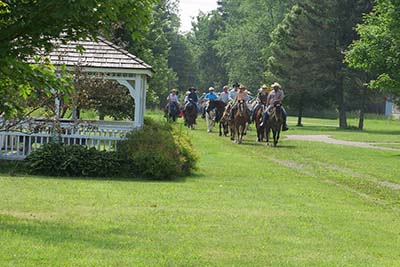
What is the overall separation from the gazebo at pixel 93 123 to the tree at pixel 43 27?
10.1m

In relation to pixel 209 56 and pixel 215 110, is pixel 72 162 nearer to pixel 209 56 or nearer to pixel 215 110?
pixel 215 110

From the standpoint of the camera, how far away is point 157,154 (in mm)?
19734

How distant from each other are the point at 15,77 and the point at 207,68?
117 m

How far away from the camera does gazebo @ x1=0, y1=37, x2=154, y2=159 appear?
2123 cm

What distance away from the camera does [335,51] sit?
5603 cm

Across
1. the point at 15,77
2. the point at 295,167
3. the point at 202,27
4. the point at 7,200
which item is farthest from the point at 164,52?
the point at 202,27

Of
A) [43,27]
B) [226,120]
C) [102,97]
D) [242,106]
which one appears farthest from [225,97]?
[43,27]

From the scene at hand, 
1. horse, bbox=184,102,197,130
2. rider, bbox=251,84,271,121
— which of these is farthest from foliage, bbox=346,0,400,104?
horse, bbox=184,102,197,130

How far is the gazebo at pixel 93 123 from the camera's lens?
21234 millimetres

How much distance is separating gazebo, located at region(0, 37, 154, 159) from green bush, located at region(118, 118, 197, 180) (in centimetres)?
67

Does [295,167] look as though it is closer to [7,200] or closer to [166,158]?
[166,158]

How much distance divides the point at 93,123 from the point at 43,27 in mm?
13277

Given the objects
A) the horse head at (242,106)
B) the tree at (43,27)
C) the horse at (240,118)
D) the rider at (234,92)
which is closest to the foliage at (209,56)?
the rider at (234,92)

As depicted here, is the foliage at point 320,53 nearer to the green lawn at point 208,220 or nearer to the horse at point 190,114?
the horse at point 190,114
